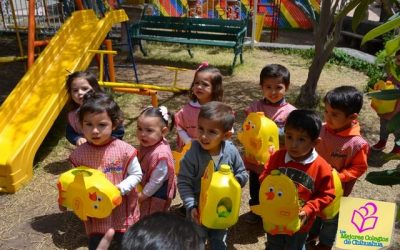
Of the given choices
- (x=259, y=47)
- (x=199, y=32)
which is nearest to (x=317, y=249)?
(x=199, y=32)

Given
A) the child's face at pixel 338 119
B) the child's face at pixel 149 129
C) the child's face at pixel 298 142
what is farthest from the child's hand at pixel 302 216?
the child's face at pixel 149 129

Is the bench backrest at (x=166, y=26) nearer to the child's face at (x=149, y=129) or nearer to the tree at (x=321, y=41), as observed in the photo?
the tree at (x=321, y=41)

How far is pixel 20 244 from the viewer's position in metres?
3.14

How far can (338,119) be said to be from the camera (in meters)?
2.67

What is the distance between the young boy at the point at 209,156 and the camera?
2400 millimetres

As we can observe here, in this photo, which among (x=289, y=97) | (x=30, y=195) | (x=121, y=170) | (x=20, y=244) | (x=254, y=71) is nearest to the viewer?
(x=121, y=170)

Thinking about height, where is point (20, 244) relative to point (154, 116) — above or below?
below

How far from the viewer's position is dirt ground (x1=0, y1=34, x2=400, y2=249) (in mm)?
3197

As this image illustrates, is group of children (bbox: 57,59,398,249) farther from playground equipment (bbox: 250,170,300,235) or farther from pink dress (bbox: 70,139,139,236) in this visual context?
playground equipment (bbox: 250,170,300,235)

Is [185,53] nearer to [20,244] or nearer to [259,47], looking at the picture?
[259,47]

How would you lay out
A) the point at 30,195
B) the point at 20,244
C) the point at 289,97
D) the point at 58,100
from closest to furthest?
the point at 20,244 → the point at 30,195 → the point at 58,100 → the point at 289,97

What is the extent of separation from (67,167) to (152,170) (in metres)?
2.04

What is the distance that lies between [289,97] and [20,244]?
4.70 metres

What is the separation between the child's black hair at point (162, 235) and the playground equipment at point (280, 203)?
2.99 feet
